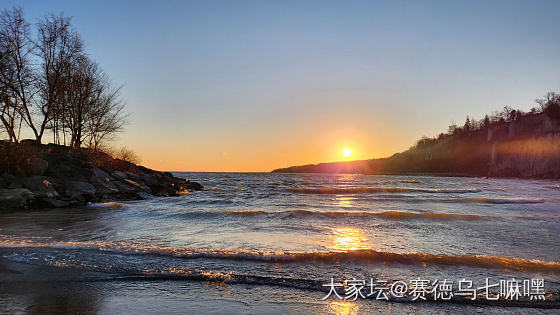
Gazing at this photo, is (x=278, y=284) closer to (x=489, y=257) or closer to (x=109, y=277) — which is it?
(x=109, y=277)

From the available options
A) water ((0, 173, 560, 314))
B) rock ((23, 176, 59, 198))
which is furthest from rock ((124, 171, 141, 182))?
water ((0, 173, 560, 314))

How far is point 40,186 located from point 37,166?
196 cm

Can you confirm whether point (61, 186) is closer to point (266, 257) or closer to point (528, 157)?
point (266, 257)

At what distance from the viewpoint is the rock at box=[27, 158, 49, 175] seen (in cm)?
1697

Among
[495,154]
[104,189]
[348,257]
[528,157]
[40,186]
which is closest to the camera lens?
[348,257]

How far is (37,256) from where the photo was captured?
6148 mm

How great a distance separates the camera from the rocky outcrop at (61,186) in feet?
48.5

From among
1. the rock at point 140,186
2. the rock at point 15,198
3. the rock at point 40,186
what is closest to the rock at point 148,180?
the rock at point 140,186

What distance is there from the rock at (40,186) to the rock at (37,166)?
0.60 meters

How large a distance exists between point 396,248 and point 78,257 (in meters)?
6.55

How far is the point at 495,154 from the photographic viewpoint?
112562 millimetres

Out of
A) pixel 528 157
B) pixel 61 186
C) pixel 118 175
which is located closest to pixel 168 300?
pixel 61 186

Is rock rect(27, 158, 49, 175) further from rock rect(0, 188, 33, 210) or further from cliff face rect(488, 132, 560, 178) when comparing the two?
cliff face rect(488, 132, 560, 178)

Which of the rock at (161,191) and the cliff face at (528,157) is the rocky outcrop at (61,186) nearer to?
the rock at (161,191)
